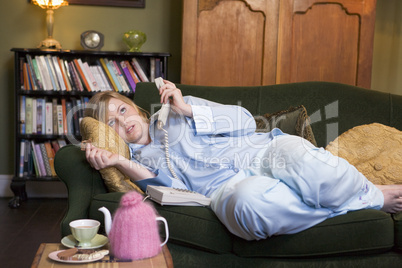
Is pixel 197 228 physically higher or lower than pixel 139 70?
lower

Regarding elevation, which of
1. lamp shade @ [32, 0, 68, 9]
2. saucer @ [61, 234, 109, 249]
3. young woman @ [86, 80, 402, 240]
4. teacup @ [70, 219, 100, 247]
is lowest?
saucer @ [61, 234, 109, 249]

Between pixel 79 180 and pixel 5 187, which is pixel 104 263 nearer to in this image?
pixel 79 180

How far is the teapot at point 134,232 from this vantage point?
4.39 feet

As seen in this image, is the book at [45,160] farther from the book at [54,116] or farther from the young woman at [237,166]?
the young woman at [237,166]

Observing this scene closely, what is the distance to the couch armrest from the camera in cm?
190

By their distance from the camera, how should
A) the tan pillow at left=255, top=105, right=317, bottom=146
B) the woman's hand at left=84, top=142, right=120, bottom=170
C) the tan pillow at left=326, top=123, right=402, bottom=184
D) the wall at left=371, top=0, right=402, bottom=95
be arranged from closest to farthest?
1. the woman's hand at left=84, top=142, right=120, bottom=170
2. the tan pillow at left=326, top=123, right=402, bottom=184
3. the tan pillow at left=255, top=105, right=317, bottom=146
4. the wall at left=371, top=0, right=402, bottom=95

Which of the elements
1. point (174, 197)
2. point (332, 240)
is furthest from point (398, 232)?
point (174, 197)

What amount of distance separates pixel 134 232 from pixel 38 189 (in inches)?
106

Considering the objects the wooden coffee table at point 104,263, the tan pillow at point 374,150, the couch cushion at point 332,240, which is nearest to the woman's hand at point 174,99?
the couch cushion at point 332,240

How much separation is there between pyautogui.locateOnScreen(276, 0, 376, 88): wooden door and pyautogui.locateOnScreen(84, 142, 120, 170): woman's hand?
1836mm

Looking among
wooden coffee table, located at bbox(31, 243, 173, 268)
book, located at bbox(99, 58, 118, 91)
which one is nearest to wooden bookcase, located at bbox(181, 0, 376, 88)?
book, located at bbox(99, 58, 118, 91)

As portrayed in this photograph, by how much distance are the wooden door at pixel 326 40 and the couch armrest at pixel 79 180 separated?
72.2 inches

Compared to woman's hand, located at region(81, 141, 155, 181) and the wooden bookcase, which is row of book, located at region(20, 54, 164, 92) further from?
woman's hand, located at region(81, 141, 155, 181)

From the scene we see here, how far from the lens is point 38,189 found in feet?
12.5
